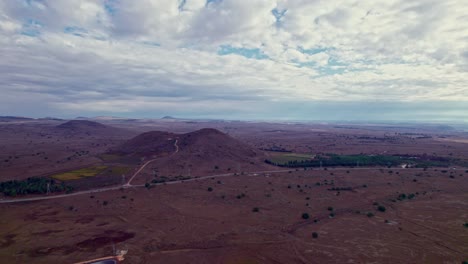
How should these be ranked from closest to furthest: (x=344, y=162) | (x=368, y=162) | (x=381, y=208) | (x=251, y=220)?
(x=251, y=220) < (x=381, y=208) < (x=344, y=162) < (x=368, y=162)

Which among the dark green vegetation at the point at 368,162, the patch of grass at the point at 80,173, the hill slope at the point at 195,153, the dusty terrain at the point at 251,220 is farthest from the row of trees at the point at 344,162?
the patch of grass at the point at 80,173

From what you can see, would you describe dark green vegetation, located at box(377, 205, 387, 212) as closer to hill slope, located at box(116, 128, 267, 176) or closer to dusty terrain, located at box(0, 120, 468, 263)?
dusty terrain, located at box(0, 120, 468, 263)

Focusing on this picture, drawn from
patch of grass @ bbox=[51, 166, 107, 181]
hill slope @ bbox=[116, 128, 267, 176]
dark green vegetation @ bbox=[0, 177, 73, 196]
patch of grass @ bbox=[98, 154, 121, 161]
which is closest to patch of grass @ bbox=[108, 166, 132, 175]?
patch of grass @ bbox=[51, 166, 107, 181]

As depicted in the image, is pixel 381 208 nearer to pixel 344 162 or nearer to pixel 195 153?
pixel 344 162

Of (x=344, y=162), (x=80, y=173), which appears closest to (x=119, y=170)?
(x=80, y=173)

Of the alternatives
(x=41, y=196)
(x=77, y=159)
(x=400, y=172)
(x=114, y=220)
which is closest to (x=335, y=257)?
(x=114, y=220)

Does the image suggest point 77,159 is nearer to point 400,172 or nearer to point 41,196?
point 41,196
